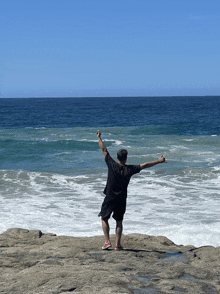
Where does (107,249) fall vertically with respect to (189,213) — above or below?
above

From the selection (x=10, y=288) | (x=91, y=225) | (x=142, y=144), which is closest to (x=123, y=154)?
(x=10, y=288)

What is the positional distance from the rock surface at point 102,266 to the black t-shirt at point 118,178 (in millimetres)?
948

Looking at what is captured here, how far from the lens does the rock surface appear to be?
4.04 metres

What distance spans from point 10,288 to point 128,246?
8.21 feet

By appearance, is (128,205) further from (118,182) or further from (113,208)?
(118,182)

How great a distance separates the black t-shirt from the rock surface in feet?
3.11

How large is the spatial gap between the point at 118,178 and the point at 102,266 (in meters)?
1.34

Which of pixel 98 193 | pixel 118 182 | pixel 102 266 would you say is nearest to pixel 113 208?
pixel 118 182

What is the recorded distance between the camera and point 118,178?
5293mm

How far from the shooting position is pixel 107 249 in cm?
560

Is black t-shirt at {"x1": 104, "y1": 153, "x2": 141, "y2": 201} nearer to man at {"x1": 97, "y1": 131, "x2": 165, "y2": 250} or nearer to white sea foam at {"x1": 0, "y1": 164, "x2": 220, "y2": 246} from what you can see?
man at {"x1": 97, "y1": 131, "x2": 165, "y2": 250}

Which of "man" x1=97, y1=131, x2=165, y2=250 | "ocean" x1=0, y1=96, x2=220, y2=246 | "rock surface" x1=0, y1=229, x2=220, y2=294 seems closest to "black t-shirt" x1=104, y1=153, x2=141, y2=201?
"man" x1=97, y1=131, x2=165, y2=250

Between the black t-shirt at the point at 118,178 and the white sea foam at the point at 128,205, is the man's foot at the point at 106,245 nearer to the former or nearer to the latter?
the black t-shirt at the point at 118,178

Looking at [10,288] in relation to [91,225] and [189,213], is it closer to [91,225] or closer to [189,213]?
[91,225]
